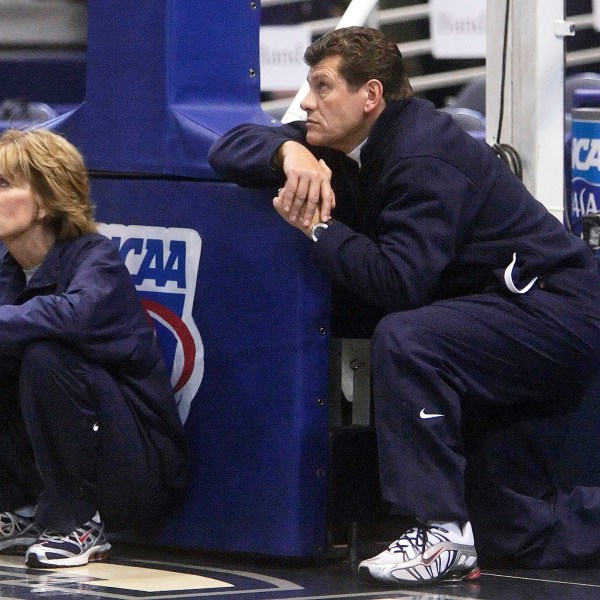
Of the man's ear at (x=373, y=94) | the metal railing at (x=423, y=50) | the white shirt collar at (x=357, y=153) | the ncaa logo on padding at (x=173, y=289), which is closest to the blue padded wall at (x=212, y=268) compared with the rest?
the ncaa logo on padding at (x=173, y=289)

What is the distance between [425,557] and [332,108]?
3.46 feet

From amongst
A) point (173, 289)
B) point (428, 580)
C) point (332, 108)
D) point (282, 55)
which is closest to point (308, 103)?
point (332, 108)

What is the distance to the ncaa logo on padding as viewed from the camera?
398 centimetres

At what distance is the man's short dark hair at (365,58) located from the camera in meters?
3.75

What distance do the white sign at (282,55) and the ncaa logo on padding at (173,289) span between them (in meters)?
5.43

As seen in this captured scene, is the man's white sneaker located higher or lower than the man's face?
lower

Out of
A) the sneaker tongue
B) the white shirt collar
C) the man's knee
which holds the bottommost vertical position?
the sneaker tongue

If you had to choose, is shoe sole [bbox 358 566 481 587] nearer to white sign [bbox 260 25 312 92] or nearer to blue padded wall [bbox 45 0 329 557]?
blue padded wall [bbox 45 0 329 557]

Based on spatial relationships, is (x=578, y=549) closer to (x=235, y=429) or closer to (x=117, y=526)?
(x=235, y=429)

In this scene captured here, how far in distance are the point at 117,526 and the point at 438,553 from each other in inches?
33.5

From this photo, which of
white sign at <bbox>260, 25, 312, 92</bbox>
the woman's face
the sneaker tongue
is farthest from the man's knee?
white sign at <bbox>260, 25, 312, 92</bbox>

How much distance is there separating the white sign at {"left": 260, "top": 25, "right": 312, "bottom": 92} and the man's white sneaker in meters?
6.09

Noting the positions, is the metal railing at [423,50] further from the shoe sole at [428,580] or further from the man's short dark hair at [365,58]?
the shoe sole at [428,580]

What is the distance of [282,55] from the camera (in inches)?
376
